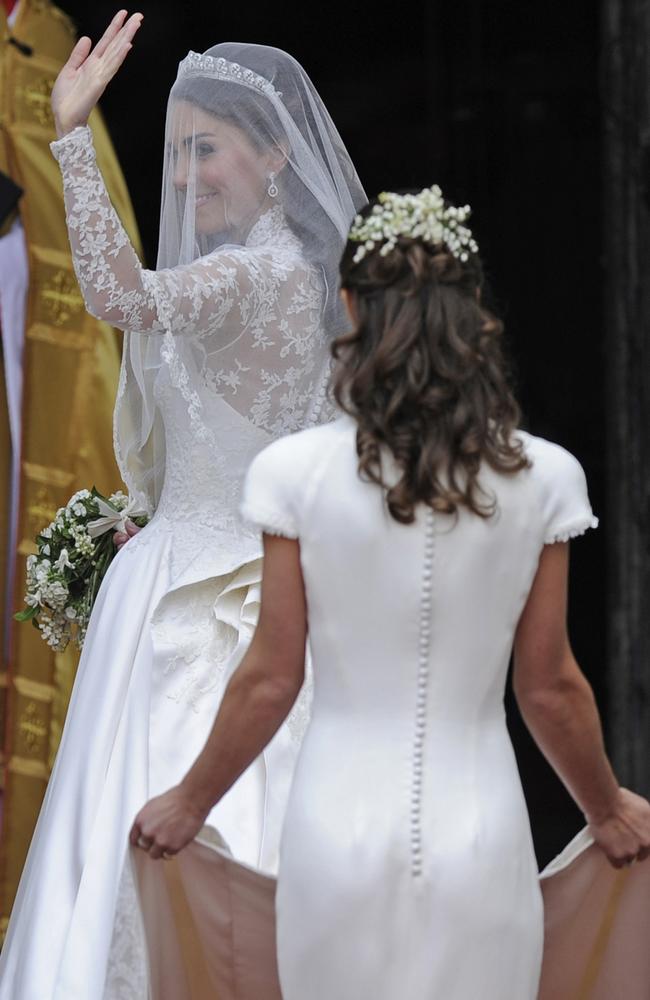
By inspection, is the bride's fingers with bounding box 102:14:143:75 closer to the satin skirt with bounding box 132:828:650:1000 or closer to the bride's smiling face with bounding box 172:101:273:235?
the bride's smiling face with bounding box 172:101:273:235

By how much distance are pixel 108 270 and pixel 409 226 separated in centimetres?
101

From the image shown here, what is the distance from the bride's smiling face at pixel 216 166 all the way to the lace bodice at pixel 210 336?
6 cm

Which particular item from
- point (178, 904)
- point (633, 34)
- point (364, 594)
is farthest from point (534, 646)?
point (633, 34)

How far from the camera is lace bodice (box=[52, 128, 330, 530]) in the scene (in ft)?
11.6

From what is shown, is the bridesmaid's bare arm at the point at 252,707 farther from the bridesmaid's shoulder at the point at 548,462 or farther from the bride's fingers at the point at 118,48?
the bride's fingers at the point at 118,48

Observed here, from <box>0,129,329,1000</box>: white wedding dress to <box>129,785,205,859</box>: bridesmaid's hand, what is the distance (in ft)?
2.74

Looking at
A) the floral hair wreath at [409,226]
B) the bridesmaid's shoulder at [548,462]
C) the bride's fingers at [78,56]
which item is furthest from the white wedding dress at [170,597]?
the bridesmaid's shoulder at [548,462]

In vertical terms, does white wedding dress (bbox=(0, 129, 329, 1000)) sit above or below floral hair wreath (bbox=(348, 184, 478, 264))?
below

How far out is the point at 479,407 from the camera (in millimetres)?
2590

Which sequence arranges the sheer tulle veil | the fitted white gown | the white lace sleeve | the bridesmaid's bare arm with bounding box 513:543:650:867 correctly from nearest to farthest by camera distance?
the fitted white gown
the bridesmaid's bare arm with bounding box 513:543:650:867
the white lace sleeve
the sheer tulle veil

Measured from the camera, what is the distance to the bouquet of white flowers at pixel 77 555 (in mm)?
4184

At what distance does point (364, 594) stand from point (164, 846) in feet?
1.59

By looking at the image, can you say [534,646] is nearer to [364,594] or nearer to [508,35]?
[364,594]

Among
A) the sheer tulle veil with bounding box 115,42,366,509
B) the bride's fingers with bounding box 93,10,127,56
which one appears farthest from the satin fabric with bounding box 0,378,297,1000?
the bride's fingers with bounding box 93,10,127,56
